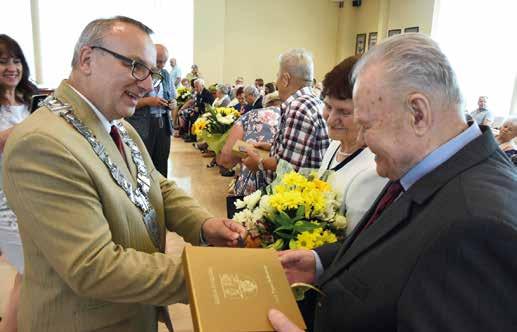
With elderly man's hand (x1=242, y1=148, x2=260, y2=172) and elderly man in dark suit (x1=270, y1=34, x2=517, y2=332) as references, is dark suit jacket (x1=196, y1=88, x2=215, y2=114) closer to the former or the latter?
elderly man's hand (x1=242, y1=148, x2=260, y2=172)

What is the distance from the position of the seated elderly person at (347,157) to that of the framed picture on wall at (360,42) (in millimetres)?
11592

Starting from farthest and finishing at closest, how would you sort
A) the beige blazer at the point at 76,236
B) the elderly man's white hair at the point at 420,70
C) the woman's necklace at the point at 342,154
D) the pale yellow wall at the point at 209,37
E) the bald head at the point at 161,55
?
the pale yellow wall at the point at 209,37, the bald head at the point at 161,55, the woman's necklace at the point at 342,154, the beige blazer at the point at 76,236, the elderly man's white hair at the point at 420,70

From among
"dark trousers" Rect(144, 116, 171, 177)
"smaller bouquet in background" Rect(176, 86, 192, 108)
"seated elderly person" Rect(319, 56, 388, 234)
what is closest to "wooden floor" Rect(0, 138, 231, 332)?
"dark trousers" Rect(144, 116, 171, 177)

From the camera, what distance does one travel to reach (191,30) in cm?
1227

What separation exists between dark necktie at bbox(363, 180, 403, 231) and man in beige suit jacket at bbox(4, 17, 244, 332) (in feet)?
1.87

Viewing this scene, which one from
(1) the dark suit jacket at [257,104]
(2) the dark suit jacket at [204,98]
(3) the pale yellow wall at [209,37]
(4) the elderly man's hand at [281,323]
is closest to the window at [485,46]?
(1) the dark suit jacket at [257,104]

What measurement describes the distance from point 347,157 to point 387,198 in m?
0.53

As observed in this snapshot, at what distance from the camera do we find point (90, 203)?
44.1 inches

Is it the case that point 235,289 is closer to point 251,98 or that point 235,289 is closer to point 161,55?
point 161,55

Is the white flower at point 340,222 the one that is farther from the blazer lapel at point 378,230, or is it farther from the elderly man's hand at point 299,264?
the blazer lapel at point 378,230

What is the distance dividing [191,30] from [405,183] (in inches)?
479

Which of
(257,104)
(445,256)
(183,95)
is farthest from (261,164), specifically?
(183,95)

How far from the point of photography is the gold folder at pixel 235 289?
0.89 meters

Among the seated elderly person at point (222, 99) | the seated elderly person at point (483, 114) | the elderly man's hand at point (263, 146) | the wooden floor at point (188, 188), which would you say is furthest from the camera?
the seated elderly person at point (222, 99)
